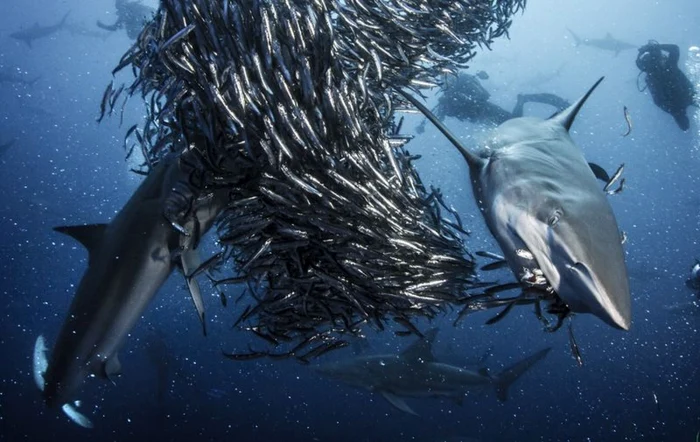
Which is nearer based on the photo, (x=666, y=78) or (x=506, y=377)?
(x=506, y=377)

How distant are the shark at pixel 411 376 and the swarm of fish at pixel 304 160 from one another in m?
8.25

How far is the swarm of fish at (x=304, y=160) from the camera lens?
2822 millimetres

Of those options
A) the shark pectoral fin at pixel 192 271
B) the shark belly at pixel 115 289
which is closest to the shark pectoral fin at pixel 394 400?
the shark belly at pixel 115 289

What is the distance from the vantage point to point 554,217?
243 centimetres

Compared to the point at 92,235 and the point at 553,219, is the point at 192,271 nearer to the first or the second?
the point at 92,235

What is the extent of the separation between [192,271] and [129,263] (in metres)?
0.51

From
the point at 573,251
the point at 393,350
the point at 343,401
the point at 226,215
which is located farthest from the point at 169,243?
the point at 393,350

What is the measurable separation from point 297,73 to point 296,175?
65cm

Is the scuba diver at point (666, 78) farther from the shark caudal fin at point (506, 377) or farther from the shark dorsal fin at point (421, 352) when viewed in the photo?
the shark dorsal fin at point (421, 352)

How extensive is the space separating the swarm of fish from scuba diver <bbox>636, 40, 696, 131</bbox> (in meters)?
13.1

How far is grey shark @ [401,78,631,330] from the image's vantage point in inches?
83.2

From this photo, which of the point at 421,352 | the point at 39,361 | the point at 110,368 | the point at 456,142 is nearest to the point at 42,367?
the point at 39,361

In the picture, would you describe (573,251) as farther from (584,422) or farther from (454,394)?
(584,422)

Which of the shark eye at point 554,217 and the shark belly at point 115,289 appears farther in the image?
the shark belly at point 115,289
